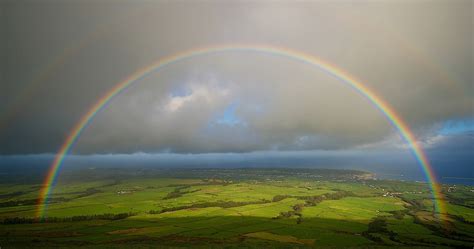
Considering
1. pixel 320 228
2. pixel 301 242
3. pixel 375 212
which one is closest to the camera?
pixel 301 242

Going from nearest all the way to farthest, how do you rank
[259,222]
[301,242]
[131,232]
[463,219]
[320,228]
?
1. [301,242]
2. [131,232]
3. [320,228]
4. [259,222]
5. [463,219]

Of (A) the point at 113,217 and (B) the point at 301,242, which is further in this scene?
(A) the point at 113,217

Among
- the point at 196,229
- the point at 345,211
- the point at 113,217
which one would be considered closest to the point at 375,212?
the point at 345,211

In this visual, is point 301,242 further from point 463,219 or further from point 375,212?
point 463,219

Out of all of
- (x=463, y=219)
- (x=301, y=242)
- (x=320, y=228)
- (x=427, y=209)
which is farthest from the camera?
(x=427, y=209)

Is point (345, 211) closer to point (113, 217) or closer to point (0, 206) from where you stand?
point (113, 217)

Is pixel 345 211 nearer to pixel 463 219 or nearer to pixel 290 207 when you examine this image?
pixel 290 207

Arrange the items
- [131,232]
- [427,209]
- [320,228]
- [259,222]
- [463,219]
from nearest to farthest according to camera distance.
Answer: [131,232], [320,228], [259,222], [463,219], [427,209]

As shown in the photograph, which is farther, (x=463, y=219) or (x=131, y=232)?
(x=463, y=219)

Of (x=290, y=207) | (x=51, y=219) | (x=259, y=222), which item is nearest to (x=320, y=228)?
(x=259, y=222)
